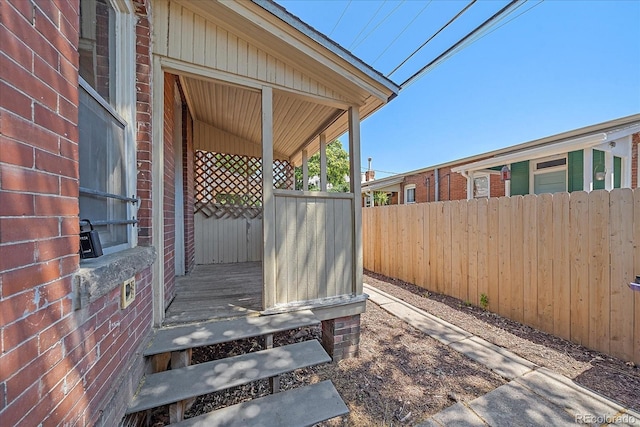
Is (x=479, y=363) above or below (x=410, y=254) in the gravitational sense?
below

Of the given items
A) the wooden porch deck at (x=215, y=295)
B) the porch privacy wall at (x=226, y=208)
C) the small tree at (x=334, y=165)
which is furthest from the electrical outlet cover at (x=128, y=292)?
the small tree at (x=334, y=165)

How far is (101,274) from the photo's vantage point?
3.85 feet

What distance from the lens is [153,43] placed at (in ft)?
7.04

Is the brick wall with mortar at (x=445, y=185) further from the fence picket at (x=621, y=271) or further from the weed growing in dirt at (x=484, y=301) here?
the fence picket at (x=621, y=271)

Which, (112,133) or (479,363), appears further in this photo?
(479,363)

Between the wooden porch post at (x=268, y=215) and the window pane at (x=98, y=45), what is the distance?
118 cm

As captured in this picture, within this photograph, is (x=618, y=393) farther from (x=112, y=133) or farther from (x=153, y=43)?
(x=153, y=43)

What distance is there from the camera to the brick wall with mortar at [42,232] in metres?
0.74

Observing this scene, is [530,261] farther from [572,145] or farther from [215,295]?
[572,145]

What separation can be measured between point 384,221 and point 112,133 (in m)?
5.43

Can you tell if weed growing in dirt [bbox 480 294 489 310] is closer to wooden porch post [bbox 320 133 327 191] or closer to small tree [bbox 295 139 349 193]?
wooden porch post [bbox 320 133 327 191]

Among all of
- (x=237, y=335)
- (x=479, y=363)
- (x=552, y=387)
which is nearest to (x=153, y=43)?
(x=237, y=335)

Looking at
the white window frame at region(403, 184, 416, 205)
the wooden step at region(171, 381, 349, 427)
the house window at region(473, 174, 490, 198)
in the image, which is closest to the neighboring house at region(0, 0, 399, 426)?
the wooden step at region(171, 381, 349, 427)

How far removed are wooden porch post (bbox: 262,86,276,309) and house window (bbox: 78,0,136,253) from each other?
105 centimetres
